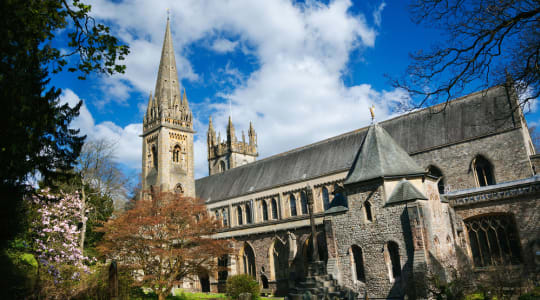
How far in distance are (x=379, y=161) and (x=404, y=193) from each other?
2748 mm

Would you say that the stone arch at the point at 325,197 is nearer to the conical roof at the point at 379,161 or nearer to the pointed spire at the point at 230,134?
the conical roof at the point at 379,161

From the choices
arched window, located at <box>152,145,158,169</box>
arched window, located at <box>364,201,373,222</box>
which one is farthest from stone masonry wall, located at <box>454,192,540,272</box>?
arched window, located at <box>152,145,158,169</box>

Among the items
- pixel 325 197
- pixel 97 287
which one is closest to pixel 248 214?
pixel 325 197

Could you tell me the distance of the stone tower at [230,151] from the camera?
57656 mm

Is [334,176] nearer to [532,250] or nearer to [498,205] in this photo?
[498,205]

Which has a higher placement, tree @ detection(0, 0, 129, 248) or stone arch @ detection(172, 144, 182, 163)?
stone arch @ detection(172, 144, 182, 163)

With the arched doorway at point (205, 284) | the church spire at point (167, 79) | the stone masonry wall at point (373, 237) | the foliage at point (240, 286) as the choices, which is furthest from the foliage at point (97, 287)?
the church spire at point (167, 79)

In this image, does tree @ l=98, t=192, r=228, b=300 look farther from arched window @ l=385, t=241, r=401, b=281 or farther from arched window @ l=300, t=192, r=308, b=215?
arched window @ l=385, t=241, r=401, b=281

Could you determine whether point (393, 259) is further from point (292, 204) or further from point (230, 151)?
point (230, 151)

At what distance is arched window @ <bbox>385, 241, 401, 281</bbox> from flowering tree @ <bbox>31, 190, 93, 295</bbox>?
15.4m

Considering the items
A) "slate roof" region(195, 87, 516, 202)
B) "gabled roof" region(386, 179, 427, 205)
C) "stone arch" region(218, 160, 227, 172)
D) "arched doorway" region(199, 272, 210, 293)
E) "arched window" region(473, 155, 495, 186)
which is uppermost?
"stone arch" region(218, 160, 227, 172)

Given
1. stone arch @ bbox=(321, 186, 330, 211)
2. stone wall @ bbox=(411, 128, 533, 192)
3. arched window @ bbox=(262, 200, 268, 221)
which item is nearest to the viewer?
stone wall @ bbox=(411, 128, 533, 192)

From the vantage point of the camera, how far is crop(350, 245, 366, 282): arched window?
70.7 ft

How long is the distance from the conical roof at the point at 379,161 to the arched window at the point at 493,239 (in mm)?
5139
